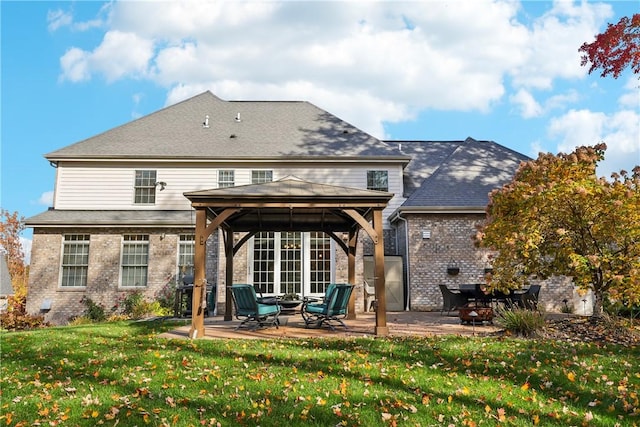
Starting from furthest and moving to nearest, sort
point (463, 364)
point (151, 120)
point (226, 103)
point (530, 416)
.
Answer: point (226, 103), point (151, 120), point (463, 364), point (530, 416)

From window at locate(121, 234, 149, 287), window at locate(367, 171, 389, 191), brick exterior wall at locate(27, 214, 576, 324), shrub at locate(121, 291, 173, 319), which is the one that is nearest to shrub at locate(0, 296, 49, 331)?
brick exterior wall at locate(27, 214, 576, 324)

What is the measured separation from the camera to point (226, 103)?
21.4 metres

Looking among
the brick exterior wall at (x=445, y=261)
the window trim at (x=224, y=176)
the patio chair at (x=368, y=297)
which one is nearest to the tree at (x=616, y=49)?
the brick exterior wall at (x=445, y=261)

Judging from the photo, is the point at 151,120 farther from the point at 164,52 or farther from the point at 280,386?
the point at 280,386

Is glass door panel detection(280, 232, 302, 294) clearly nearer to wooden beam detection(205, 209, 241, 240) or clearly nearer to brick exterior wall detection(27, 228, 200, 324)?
brick exterior wall detection(27, 228, 200, 324)

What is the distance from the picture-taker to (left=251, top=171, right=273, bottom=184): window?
18.0 meters

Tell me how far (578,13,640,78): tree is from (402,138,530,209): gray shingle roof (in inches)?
174

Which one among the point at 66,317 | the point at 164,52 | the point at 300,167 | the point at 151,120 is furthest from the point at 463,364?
the point at 151,120

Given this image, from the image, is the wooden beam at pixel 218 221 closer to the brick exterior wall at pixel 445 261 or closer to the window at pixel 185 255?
the window at pixel 185 255

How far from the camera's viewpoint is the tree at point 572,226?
8.67 meters

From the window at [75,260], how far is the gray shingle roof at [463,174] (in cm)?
1174

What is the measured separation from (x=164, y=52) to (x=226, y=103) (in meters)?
9.46

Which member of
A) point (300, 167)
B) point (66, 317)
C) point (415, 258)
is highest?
point (300, 167)

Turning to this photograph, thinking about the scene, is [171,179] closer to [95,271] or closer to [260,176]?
[260,176]
